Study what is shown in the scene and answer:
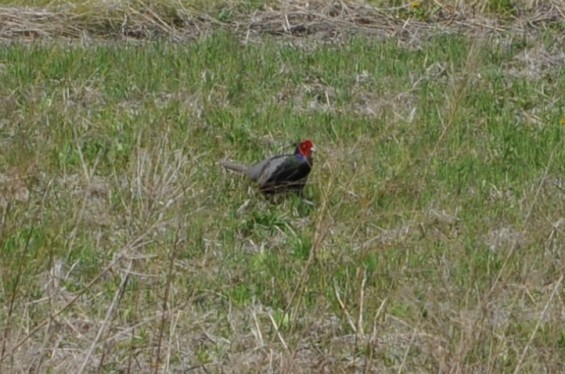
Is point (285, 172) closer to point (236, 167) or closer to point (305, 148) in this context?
point (305, 148)

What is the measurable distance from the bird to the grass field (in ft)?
0.30

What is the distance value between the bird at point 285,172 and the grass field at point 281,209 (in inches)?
3.6

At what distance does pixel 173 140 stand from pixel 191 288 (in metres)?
1.77

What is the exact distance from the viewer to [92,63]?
9.18m

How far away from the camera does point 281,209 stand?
6738mm

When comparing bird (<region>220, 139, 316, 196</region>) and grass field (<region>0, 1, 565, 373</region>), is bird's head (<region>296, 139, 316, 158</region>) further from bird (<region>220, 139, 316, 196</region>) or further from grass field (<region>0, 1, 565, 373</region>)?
grass field (<region>0, 1, 565, 373</region>)

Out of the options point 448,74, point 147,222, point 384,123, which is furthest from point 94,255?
point 448,74

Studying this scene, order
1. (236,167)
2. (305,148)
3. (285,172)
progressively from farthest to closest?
(236,167)
(305,148)
(285,172)

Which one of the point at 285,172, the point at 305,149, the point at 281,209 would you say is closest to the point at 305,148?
the point at 305,149

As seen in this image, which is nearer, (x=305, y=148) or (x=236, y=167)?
(x=305, y=148)

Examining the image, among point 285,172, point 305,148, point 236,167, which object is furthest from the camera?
point 236,167

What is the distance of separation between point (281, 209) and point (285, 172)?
19 cm

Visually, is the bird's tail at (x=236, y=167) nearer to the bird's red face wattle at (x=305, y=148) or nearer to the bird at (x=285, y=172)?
the bird at (x=285, y=172)

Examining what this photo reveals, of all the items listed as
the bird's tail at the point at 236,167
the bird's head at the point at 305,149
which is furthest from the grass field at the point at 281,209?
the bird's head at the point at 305,149
